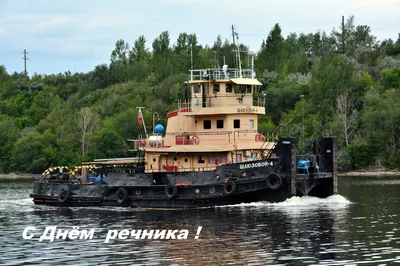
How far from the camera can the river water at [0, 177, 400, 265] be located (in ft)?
90.5

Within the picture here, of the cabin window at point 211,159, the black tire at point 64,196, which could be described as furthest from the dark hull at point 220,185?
the black tire at point 64,196

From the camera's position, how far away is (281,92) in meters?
94.3

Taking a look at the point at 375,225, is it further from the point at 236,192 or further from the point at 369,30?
the point at 369,30

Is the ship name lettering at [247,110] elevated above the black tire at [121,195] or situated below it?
above

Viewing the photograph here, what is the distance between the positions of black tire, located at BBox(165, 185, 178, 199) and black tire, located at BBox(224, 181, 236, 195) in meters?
2.60

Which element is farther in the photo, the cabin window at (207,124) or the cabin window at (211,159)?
the cabin window at (207,124)

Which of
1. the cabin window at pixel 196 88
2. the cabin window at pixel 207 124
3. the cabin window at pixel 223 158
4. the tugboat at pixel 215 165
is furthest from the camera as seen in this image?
the cabin window at pixel 196 88

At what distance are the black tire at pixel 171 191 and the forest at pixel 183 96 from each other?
85.7 ft

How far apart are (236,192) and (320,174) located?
4.65m

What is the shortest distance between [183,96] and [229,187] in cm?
3515

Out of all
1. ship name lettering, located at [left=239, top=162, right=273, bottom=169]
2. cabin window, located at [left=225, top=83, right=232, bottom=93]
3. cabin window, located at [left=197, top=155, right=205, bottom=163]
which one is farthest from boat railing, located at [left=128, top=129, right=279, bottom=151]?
cabin window, located at [left=225, top=83, right=232, bottom=93]

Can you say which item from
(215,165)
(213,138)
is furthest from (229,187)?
(213,138)

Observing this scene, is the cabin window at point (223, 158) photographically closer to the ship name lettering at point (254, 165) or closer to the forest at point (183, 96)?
the ship name lettering at point (254, 165)

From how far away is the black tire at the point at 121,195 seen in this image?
43156 mm
